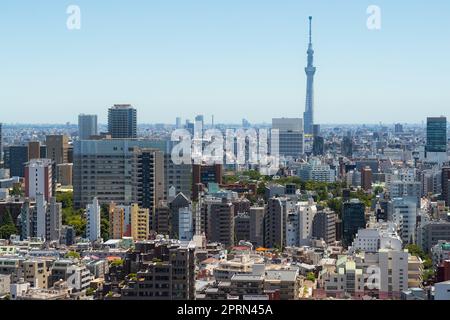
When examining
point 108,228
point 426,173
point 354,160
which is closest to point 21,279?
point 108,228

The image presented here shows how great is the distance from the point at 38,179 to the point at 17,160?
6.58ft

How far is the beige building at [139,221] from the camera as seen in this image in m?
7.27

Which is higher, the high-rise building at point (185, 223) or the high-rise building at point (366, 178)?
the high-rise building at point (366, 178)

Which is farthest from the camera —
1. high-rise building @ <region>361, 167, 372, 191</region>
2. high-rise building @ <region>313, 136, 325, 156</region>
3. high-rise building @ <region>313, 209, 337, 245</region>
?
high-rise building @ <region>313, 136, 325, 156</region>

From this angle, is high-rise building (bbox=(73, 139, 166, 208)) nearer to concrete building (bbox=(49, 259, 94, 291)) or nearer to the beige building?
the beige building

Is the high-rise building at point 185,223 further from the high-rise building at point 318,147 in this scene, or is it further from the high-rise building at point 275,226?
the high-rise building at point 318,147

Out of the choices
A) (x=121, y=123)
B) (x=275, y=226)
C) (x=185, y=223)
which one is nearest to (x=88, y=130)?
(x=121, y=123)

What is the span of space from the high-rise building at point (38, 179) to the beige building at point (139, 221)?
5.26 ft

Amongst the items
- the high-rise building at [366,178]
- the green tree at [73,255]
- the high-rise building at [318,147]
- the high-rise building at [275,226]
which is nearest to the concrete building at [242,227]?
the high-rise building at [275,226]

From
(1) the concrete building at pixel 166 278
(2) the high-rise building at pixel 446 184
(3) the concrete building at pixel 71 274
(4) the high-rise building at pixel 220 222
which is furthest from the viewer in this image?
(2) the high-rise building at pixel 446 184

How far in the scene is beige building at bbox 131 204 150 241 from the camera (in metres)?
7.27

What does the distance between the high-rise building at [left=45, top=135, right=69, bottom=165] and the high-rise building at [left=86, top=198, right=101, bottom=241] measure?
285 cm

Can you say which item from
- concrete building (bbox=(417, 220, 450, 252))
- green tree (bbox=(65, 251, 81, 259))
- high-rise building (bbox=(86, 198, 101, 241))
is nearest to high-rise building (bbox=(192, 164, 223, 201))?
high-rise building (bbox=(86, 198, 101, 241))

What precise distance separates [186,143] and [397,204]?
2.54m
